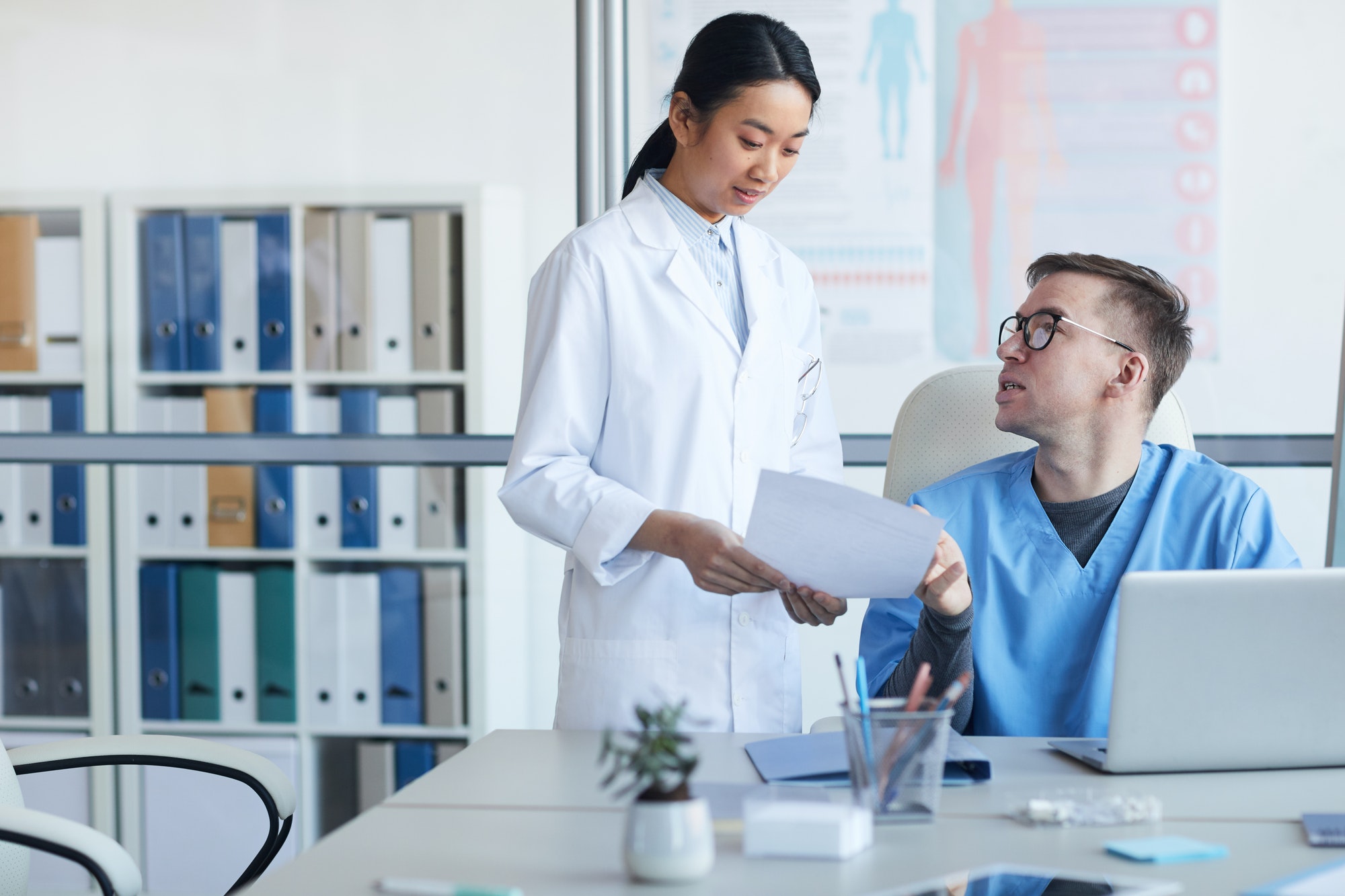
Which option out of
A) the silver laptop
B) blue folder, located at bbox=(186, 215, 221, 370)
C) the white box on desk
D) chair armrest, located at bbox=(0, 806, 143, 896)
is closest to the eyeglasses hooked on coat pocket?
the silver laptop

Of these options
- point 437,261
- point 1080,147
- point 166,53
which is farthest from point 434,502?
point 1080,147

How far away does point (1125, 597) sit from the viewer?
3.52ft

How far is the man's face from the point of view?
1.65m

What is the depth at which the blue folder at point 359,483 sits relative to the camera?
114 inches

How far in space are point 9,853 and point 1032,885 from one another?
125 centimetres

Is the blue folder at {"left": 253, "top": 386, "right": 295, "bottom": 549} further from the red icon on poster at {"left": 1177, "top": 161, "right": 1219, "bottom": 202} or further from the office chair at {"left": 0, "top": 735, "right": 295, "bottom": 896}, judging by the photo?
the red icon on poster at {"left": 1177, "top": 161, "right": 1219, "bottom": 202}

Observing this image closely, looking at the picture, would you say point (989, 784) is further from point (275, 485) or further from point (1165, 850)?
point (275, 485)

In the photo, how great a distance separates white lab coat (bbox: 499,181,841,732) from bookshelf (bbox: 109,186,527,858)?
3.94 ft

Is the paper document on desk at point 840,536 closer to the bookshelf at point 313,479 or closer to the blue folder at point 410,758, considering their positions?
the bookshelf at point 313,479

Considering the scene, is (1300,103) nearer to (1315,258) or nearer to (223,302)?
(1315,258)

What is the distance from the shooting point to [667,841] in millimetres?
829

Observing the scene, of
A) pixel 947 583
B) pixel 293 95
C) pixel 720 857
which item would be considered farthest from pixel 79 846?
pixel 293 95

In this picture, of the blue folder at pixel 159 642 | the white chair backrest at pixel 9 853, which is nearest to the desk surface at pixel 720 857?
the white chair backrest at pixel 9 853

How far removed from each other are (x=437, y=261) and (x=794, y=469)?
139 centimetres
